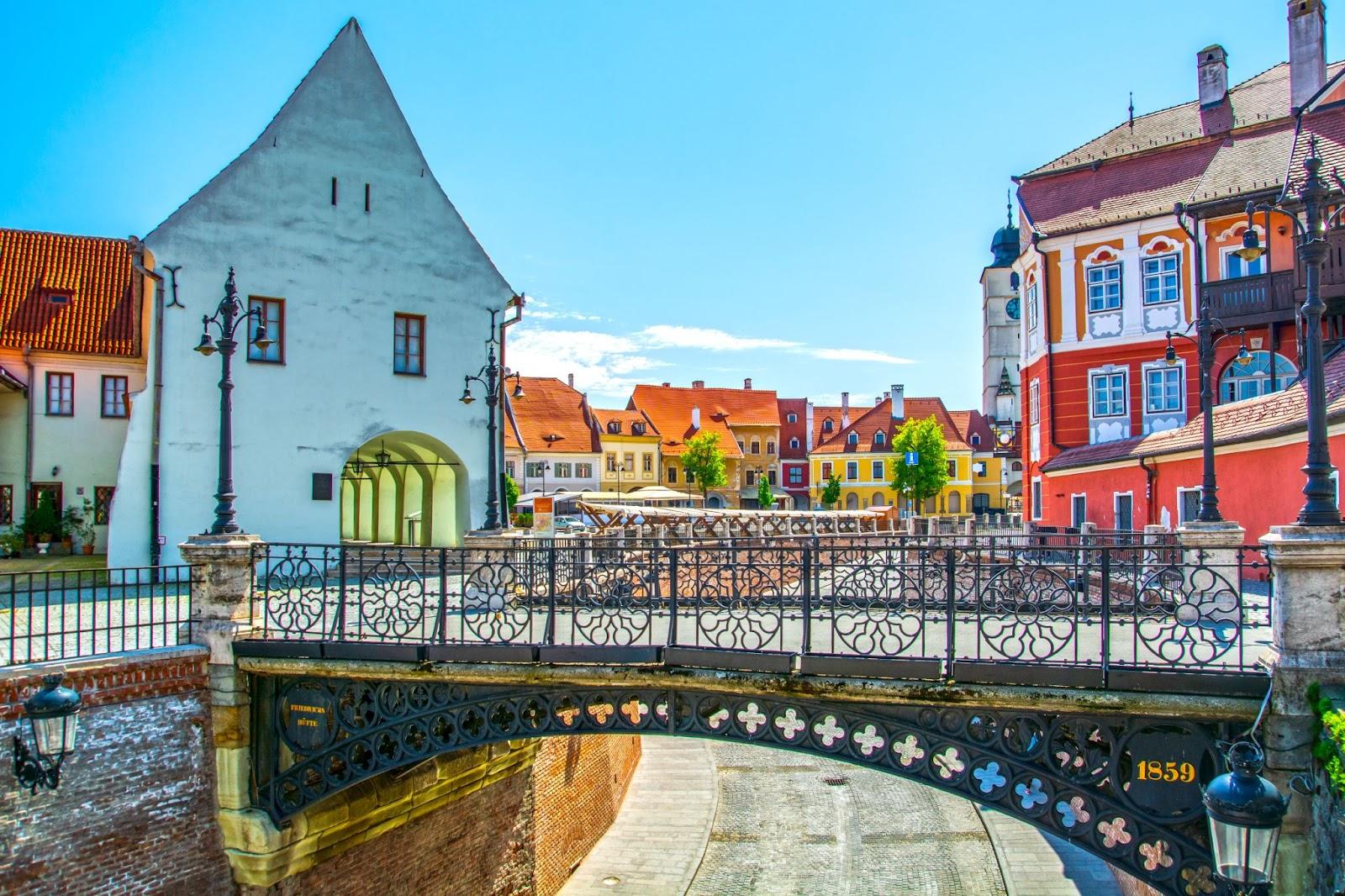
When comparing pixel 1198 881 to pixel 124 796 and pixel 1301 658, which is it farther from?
pixel 124 796

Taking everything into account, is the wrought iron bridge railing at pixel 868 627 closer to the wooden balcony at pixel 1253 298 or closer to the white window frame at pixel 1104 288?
the wooden balcony at pixel 1253 298

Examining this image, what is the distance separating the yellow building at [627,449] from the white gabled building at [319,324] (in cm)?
4638

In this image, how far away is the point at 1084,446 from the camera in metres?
27.9

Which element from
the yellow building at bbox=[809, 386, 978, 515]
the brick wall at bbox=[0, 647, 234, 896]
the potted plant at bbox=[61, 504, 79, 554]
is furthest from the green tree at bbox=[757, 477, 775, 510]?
the brick wall at bbox=[0, 647, 234, 896]

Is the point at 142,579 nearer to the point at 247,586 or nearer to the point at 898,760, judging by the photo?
the point at 247,586

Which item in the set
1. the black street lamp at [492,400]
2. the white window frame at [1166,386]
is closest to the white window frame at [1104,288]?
the white window frame at [1166,386]

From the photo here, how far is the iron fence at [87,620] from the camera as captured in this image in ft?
31.6

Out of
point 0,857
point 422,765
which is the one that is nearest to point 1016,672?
point 422,765

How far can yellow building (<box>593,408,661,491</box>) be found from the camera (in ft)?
224

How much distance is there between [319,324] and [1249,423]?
17949mm

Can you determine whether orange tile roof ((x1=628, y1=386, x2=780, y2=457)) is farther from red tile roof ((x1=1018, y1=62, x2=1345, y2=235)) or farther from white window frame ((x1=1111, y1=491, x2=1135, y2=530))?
white window frame ((x1=1111, y1=491, x2=1135, y2=530))

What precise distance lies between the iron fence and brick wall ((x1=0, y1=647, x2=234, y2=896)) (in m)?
0.44

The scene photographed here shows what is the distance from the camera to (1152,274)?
27.0 metres

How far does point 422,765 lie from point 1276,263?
2365 centimetres
